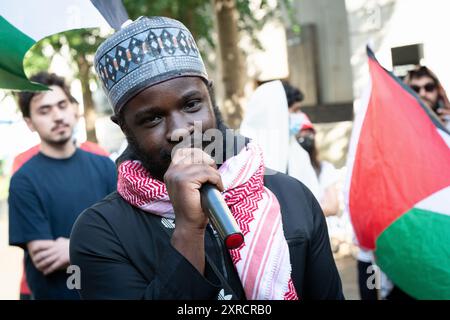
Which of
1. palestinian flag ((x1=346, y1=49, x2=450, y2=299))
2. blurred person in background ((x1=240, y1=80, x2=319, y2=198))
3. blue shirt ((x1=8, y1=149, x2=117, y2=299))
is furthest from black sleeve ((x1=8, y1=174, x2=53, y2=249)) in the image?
palestinian flag ((x1=346, y1=49, x2=450, y2=299))

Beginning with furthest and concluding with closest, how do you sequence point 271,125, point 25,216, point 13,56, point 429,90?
point 429,90 < point 271,125 < point 25,216 < point 13,56

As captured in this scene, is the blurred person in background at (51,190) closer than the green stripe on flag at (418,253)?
No

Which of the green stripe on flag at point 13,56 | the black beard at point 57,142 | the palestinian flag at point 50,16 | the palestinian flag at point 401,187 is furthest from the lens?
the black beard at point 57,142

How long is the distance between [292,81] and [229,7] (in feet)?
18.7

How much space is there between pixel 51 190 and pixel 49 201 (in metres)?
0.06

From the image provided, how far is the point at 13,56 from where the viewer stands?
244 cm

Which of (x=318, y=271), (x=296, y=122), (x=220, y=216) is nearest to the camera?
(x=220, y=216)

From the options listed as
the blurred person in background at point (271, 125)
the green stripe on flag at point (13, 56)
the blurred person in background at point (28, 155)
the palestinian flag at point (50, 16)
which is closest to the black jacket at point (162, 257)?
the palestinian flag at point (50, 16)

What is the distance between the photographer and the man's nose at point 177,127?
184cm

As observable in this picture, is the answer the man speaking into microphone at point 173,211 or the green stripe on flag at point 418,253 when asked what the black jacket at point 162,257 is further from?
the green stripe on flag at point 418,253

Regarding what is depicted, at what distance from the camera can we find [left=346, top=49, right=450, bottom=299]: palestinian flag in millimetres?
2883

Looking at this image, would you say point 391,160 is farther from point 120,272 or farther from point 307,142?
point 307,142

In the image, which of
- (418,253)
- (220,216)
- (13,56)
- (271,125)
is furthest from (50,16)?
(271,125)

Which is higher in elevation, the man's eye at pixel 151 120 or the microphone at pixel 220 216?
the man's eye at pixel 151 120
